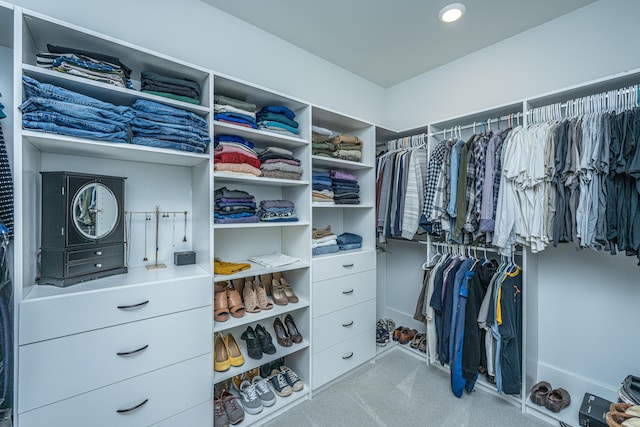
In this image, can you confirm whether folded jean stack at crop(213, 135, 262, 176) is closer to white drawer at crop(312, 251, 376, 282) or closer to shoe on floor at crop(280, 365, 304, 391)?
white drawer at crop(312, 251, 376, 282)

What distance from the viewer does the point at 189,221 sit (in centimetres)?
175

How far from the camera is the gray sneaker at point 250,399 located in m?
1.66

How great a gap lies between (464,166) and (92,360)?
2.30 metres

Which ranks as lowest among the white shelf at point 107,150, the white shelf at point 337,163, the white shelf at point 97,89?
the white shelf at point 107,150

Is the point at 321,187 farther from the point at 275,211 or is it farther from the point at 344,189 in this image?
the point at 275,211

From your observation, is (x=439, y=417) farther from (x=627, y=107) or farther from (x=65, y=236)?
(x=65, y=236)

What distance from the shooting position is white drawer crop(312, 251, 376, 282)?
194 cm

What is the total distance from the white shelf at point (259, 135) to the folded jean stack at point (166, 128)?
15cm

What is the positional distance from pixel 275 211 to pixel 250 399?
3.85 ft

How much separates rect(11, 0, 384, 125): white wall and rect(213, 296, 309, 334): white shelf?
1599 mm

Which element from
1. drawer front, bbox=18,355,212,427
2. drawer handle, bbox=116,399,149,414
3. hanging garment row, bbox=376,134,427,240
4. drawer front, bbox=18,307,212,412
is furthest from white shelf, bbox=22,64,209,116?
hanging garment row, bbox=376,134,427,240

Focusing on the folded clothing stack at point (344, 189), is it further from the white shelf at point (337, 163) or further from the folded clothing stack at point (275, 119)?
the folded clothing stack at point (275, 119)

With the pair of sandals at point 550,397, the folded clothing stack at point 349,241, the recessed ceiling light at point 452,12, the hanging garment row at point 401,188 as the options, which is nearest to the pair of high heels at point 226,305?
the folded clothing stack at point 349,241

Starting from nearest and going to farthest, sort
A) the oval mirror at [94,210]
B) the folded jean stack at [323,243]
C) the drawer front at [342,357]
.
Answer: the oval mirror at [94,210]
the drawer front at [342,357]
the folded jean stack at [323,243]
